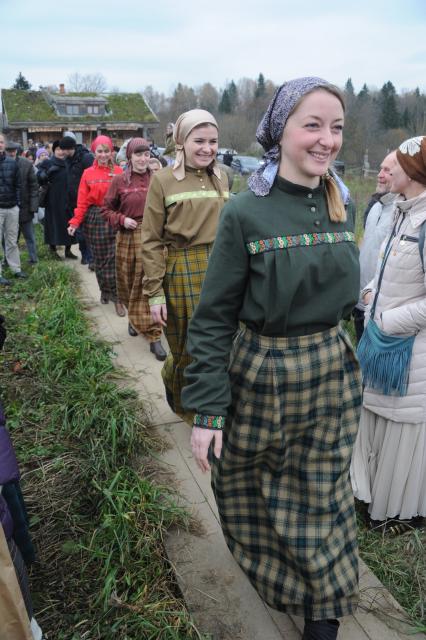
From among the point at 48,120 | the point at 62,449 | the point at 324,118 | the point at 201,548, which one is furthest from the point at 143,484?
the point at 48,120

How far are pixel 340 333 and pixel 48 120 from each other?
41.9 m

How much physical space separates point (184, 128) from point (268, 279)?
67.4 inches

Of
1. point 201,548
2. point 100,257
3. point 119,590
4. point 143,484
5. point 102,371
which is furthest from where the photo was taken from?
point 100,257

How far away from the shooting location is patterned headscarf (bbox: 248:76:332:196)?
5.54ft

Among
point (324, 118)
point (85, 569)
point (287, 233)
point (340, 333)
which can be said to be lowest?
point (85, 569)

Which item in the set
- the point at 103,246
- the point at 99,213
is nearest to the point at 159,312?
the point at 103,246

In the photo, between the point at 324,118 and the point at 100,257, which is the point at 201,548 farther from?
the point at 100,257

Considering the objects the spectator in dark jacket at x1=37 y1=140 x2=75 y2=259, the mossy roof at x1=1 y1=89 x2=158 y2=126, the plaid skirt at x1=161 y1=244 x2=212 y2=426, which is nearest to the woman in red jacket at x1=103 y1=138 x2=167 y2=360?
the plaid skirt at x1=161 y1=244 x2=212 y2=426

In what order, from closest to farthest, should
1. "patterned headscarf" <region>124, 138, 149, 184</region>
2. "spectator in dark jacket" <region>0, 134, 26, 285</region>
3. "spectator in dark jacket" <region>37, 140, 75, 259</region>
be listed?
"patterned headscarf" <region>124, 138, 149, 184</region> → "spectator in dark jacket" <region>0, 134, 26, 285</region> → "spectator in dark jacket" <region>37, 140, 75, 259</region>

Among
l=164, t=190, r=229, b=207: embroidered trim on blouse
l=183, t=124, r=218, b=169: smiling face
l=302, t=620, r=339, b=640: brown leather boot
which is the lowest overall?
l=302, t=620, r=339, b=640: brown leather boot

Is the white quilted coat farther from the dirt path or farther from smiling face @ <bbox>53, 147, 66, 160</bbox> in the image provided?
smiling face @ <bbox>53, 147, 66, 160</bbox>

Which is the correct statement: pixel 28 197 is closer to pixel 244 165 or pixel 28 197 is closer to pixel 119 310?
pixel 119 310

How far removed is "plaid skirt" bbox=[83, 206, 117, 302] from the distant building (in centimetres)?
3458

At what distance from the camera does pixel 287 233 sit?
5.74ft
